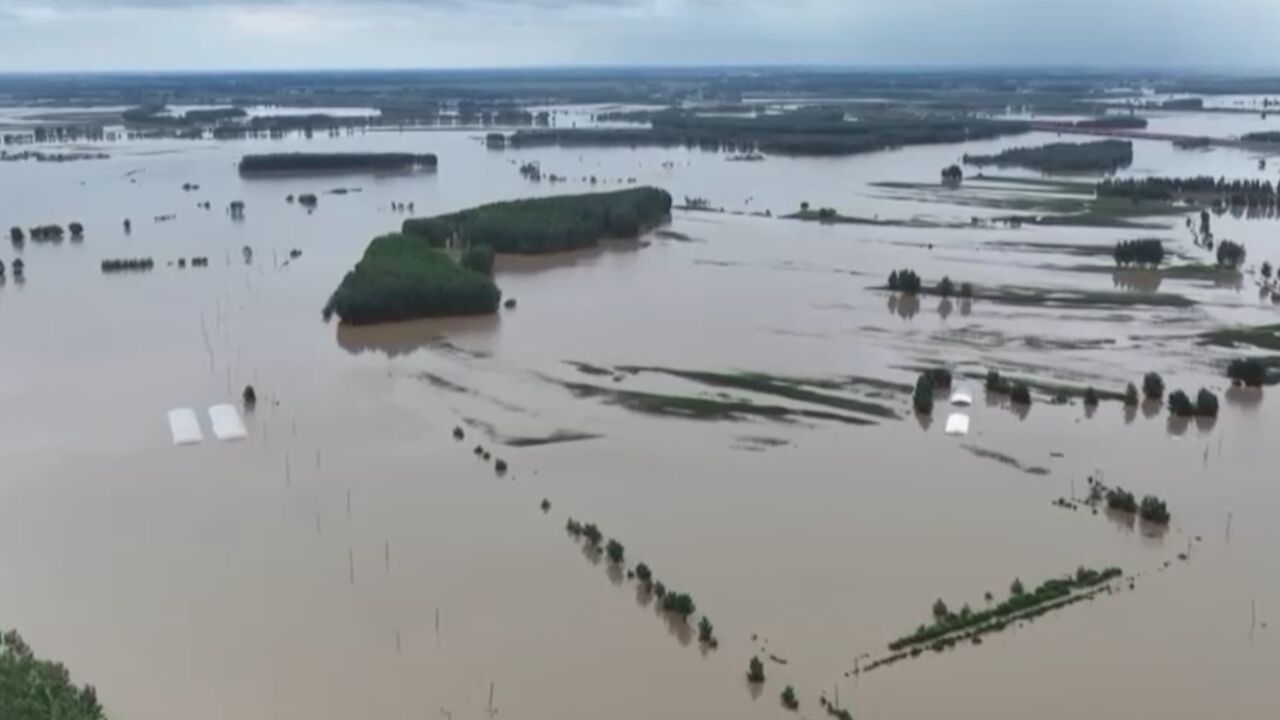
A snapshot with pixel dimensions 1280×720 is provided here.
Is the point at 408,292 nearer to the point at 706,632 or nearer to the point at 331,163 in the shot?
the point at 706,632

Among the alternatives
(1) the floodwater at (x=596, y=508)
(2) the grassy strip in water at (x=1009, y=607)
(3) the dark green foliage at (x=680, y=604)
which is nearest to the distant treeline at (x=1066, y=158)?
(1) the floodwater at (x=596, y=508)

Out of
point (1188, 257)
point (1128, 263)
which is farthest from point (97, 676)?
point (1188, 257)

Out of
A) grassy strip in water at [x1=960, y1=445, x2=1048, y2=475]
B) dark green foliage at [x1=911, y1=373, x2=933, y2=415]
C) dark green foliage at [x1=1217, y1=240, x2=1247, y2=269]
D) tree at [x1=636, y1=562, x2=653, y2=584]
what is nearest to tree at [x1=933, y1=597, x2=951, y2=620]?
tree at [x1=636, y1=562, x2=653, y2=584]

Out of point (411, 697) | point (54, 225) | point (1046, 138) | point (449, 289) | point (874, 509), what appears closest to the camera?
point (411, 697)

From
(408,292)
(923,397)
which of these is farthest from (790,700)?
(408,292)

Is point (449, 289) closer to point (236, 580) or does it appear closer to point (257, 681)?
point (236, 580)
